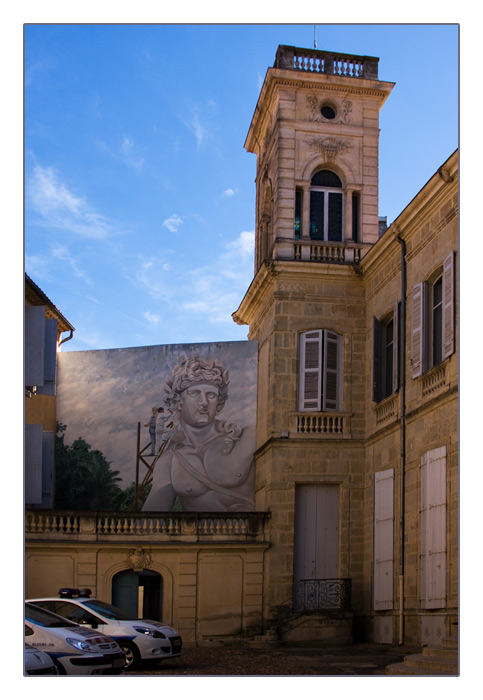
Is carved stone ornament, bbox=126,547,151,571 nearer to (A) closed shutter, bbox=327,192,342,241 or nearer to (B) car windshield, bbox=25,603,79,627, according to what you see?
(B) car windshield, bbox=25,603,79,627

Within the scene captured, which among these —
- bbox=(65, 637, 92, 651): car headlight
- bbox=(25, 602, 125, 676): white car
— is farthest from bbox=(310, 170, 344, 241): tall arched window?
bbox=(65, 637, 92, 651): car headlight

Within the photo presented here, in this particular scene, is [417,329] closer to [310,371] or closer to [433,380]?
[433,380]

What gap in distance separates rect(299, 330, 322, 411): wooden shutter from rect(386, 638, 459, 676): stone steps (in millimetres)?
8373

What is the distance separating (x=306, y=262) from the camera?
22438mm

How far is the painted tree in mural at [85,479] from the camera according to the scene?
23734mm

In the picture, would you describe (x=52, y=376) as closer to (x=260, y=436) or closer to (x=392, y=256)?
(x=260, y=436)

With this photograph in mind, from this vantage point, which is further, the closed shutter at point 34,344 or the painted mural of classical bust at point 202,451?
the painted mural of classical bust at point 202,451

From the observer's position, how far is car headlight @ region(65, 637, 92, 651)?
44.5 ft

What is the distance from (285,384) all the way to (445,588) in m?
7.01

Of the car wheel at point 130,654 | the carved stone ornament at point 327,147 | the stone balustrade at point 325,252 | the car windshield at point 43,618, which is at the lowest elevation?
the car wheel at point 130,654

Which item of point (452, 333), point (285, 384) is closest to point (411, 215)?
point (452, 333)

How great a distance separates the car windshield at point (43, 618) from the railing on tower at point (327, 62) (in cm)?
1377

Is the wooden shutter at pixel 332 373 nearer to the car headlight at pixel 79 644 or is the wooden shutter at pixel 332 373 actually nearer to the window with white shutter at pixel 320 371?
the window with white shutter at pixel 320 371

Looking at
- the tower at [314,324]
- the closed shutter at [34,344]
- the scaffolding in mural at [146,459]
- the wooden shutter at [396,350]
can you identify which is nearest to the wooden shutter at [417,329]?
the wooden shutter at [396,350]
